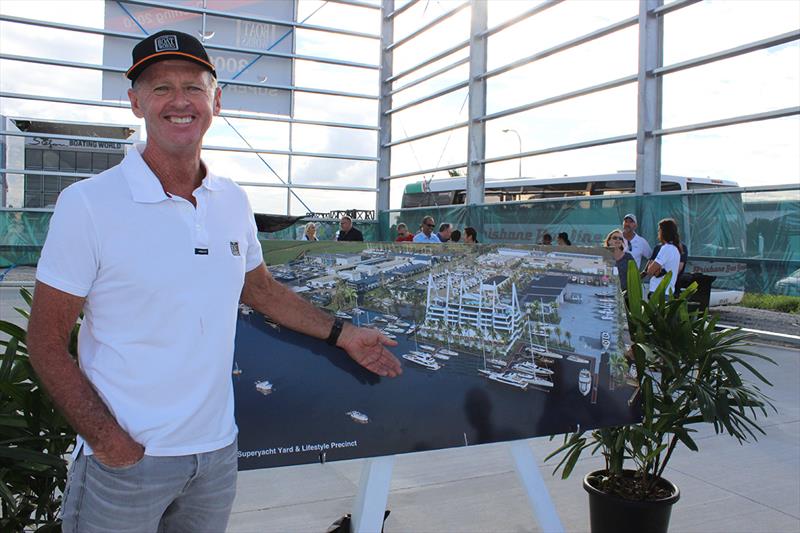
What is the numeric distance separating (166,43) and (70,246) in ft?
1.85

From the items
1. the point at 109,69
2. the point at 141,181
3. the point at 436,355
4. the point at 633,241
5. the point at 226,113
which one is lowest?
the point at 436,355

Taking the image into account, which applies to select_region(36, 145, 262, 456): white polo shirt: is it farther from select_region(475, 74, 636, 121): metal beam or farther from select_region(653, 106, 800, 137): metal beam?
select_region(475, 74, 636, 121): metal beam

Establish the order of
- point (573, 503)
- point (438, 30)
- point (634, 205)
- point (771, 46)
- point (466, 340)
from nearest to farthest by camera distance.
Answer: point (466, 340) → point (573, 503) → point (771, 46) → point (634, 205) → point (438, 30)

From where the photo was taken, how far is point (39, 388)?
7.75 ft

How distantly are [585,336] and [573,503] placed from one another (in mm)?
1548

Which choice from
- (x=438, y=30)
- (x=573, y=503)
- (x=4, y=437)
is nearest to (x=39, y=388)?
(x=4, y=437)

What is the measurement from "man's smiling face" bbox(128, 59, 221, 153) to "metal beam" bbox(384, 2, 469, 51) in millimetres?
16920

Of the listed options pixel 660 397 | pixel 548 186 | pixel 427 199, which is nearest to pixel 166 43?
pixel 660 397

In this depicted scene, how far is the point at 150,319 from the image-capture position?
65.2 inches

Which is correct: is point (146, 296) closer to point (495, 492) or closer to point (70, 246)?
point (70, 246)

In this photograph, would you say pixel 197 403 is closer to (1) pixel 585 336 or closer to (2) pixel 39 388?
(2) pixel 39 388

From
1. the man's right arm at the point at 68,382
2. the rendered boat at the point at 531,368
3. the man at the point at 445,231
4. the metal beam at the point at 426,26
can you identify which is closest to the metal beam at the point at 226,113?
the metal beam at the point at 426,26

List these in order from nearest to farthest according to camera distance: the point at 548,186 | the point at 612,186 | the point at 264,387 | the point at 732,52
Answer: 1. the point at 264,387
2. the point at 732,52
3. the point at 612,186
4. the point at 548,186

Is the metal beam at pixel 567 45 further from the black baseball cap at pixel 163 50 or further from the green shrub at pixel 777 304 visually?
the black baseball cap at pixel 163 50
